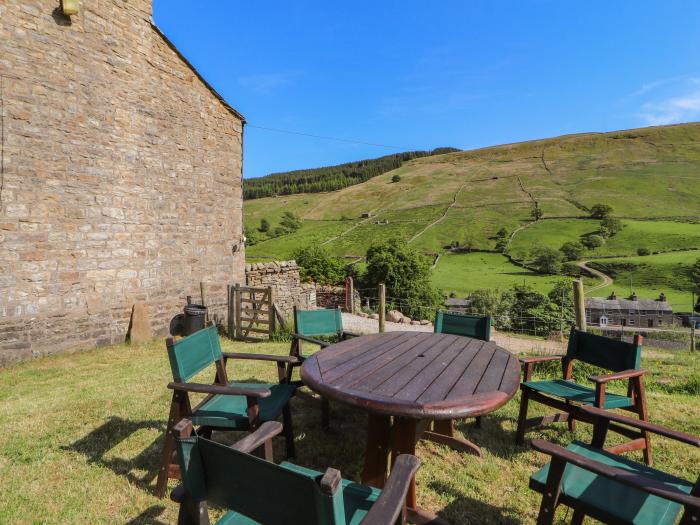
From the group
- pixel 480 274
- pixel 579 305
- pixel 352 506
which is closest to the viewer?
pixel 352 506

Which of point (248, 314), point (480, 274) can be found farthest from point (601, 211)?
point (248, 314)

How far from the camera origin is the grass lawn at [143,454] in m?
2.43

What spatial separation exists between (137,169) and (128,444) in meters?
6.12

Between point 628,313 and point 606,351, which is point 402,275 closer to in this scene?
point 628,313

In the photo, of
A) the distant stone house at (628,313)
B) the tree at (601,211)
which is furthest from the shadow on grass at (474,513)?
the tree at (601,211)

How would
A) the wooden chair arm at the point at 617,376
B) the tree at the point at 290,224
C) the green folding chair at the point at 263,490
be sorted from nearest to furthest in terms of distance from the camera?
the green folding chair at the point at 263,490 < the wooden chair arm at the point at 617,376 < the tree at the point at 290,224

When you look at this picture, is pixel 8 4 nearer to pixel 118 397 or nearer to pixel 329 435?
pixel 118 397

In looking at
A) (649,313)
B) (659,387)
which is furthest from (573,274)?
(659,387)

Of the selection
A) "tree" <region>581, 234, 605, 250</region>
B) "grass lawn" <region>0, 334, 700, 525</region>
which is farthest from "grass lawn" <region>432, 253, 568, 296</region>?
"grass lawn" <region>0, 334, 700, 525</region>

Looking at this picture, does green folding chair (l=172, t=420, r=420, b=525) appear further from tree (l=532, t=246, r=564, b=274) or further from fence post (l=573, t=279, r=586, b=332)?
tree (l=532, t=246, r=564, b=274)

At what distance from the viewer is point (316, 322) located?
425cm

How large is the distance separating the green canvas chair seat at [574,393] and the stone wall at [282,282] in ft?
27.2

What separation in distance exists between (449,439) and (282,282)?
10.1m

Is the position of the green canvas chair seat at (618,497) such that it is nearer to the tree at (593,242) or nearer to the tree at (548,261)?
the tree at (548,261)
